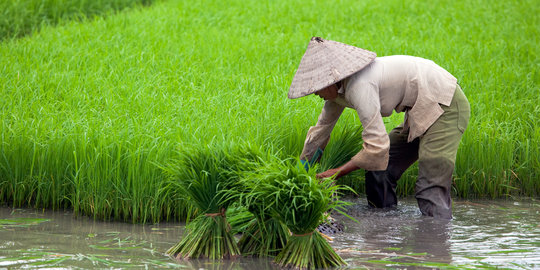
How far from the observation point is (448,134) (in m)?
4.12

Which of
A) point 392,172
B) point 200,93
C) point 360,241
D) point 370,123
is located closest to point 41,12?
point 200,93

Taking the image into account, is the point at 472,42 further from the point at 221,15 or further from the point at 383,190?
the point at 383,190

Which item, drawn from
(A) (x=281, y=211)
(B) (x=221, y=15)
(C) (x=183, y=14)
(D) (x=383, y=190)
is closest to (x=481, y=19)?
(B) (x=221, y=15)

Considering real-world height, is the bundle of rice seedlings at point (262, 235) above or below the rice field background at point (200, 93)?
below

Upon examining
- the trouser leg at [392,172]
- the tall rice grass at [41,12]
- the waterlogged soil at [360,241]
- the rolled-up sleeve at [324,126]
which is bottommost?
the waterlogged soil at [360,241]

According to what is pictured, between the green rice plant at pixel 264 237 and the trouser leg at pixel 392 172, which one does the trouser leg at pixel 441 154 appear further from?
the green rice plant at pixel 264 237

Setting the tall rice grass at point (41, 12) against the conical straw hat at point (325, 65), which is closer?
the conical straw hat at point (325, 65)

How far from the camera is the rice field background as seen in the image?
438 centimetres

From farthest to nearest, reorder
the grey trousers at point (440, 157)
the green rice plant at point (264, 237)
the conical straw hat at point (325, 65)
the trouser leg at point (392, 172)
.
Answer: the trouser leg at point (392, 172) → the grey trousers at point (440, 157) → the conical straw hat at point (325, 65) → the green rice plant at point (264, 237)

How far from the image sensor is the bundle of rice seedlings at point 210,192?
3.20 metres

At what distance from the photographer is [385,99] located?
13.2 feet

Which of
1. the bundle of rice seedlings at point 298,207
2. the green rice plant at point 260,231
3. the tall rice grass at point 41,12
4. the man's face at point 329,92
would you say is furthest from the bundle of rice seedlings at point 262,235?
the tall rice grass at point 41,12

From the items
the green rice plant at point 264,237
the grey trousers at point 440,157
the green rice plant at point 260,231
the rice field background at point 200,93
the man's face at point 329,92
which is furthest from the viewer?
the rice field background at point 200,93

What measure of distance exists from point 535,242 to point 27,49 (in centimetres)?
626
